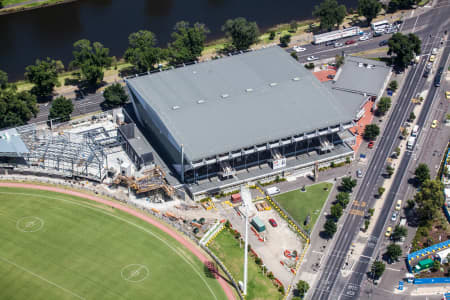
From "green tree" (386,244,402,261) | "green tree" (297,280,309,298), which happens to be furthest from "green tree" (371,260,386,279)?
"green tree" (297,280,309,298)

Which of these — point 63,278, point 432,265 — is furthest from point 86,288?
point 432,265

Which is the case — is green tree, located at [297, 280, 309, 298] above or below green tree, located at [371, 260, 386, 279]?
below

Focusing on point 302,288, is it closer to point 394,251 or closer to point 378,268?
point 378,268

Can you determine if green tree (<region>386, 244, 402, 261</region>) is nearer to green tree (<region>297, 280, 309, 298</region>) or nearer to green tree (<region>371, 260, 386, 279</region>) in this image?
green tree (<region>371, 260, 386, 279</region>)

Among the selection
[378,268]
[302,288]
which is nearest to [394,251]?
[378,268]

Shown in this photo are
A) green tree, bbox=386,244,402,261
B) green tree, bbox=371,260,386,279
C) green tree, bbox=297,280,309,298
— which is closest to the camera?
green tree, bbox=297,280,309,298

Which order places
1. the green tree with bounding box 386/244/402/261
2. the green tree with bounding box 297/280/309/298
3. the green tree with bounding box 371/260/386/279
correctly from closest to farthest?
the green tree with bounding box 297/280/309/298
the green tree with bounding box 371/260/386/279
the green tree with bounding box 386/244/402/261

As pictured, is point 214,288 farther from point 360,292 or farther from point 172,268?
point 360,292
